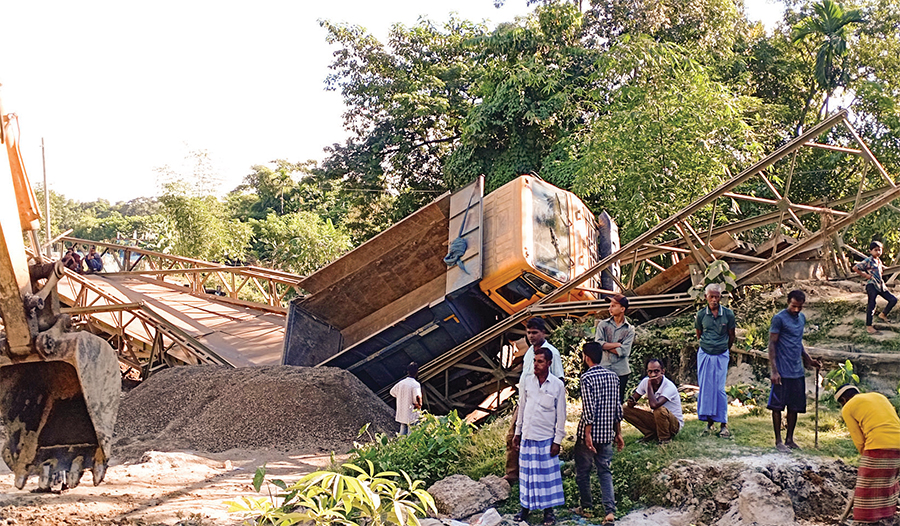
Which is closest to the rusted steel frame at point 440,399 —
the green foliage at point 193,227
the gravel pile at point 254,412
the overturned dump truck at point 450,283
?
the overturned dump truck at point 450,283

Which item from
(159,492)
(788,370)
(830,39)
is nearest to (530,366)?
(788,370)

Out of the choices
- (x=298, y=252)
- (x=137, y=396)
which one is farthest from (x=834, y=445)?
(x=298, y=252)

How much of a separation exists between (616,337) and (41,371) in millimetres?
4610

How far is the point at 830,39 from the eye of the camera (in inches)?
679

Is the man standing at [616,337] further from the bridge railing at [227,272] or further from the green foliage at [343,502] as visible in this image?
the bridge railing at [227,272]

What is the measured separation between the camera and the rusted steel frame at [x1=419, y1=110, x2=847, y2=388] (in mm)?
8460

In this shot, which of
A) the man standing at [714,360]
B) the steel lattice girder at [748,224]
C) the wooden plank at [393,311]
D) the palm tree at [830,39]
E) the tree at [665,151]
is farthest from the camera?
the palm tree at [830,39]

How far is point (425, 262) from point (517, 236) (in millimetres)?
2699

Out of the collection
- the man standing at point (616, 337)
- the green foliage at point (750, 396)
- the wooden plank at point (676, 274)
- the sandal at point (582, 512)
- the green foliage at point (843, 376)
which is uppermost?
the wooden plank at point (676, 274)

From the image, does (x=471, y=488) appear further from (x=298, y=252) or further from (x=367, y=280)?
(x=298, y=252)

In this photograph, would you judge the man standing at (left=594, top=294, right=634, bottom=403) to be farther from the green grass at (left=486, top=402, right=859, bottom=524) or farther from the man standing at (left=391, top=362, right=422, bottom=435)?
the man standing at (left=391, top=362, right=422, bottom=435)

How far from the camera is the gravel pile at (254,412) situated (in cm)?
952

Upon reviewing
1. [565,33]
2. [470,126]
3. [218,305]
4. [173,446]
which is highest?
[565,33]

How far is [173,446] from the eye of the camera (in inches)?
365
